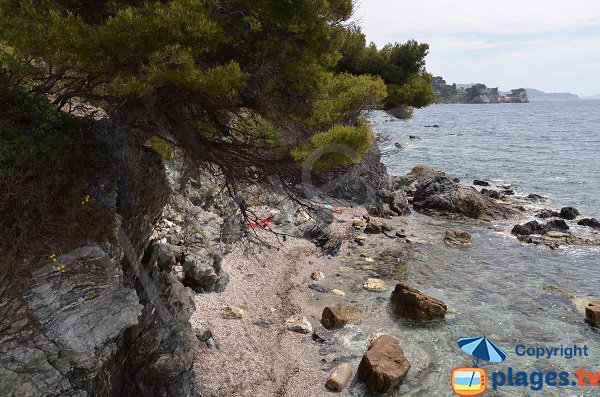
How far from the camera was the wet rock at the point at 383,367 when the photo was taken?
11.1 metres

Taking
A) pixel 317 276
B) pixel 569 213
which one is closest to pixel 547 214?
pixel 569 213

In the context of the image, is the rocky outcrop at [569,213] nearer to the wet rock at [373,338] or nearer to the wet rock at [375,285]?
the wet rock at [375,285]

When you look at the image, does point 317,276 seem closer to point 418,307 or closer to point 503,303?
point 418,307

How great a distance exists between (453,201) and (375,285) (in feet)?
50.7

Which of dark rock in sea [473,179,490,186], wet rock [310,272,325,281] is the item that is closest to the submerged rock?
dark rock in sea [473,179,490,186]

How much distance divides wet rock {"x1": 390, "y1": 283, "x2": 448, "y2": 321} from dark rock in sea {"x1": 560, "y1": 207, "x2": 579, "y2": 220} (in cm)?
1951

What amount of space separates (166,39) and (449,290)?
50.6 feet

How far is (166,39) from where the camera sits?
638cm

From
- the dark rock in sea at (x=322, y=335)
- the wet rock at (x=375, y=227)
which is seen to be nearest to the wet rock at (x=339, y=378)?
the dark rock in sea at (x=322, y=335)

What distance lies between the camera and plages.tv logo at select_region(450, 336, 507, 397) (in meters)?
11.6

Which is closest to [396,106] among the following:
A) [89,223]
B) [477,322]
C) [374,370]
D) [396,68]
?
[396,68]

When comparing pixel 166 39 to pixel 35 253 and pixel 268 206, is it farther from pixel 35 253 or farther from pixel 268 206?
pixel 268 206

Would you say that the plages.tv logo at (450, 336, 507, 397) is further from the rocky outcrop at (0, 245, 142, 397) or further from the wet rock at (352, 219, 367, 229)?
the wet rock at (352, 219, 367, 229)

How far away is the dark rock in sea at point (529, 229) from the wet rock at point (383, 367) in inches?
663
